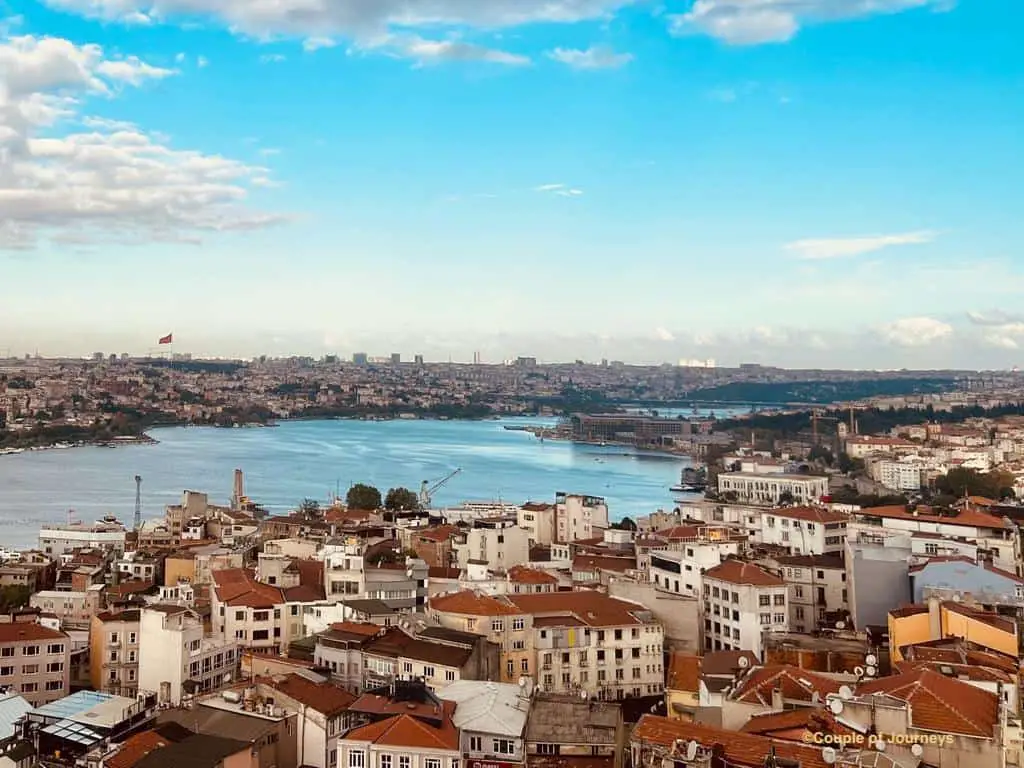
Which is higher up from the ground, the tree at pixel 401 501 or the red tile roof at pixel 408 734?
the red tile roof at pixel 408 734

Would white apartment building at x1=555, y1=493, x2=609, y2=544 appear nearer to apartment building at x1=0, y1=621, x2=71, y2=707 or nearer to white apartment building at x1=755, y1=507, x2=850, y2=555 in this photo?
white apartment building at x1=755, y1=507, x2=850, y2=555

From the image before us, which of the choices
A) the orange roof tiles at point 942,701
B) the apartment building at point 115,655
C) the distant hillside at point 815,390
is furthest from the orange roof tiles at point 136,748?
the distant hillside at point 815,390

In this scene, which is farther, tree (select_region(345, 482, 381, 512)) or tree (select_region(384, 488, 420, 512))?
tree (select_region(345, 482, 381, 512))

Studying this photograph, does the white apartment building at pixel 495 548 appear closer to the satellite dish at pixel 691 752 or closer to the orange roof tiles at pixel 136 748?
the orange roof tiles at pixel 136 748

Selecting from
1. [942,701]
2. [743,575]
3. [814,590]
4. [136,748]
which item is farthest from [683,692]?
[814,590]

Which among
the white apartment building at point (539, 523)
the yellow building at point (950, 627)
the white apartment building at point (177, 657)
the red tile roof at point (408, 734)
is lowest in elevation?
the white apartment building at point (539, 523)

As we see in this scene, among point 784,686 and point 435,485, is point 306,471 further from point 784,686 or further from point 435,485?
point 784,686

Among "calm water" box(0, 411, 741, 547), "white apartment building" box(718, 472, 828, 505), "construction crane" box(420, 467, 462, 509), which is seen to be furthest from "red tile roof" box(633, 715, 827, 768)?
"construction crane" box(420, 467, 462, 509)
